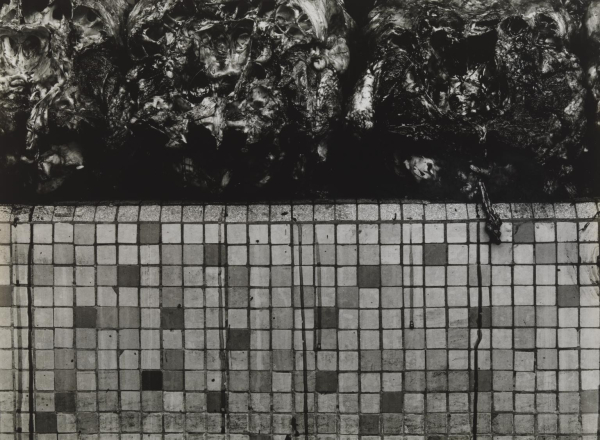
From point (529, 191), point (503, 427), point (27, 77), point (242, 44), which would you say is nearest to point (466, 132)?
point (529, 191)

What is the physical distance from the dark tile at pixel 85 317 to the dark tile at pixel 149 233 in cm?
50

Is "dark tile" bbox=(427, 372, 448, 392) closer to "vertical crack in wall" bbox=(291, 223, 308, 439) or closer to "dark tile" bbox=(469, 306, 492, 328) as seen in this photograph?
"dark tile" bbox=(469, 306, 492, 328)

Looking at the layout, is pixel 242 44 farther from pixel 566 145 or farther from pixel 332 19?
pixel 566 145

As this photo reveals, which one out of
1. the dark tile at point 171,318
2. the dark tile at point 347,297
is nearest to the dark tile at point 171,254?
the dark tile at point 171,318

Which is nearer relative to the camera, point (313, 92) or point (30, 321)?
point (313, 92)

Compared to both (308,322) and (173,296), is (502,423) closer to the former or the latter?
(308,322)

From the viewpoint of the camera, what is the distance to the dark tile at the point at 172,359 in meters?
2.70

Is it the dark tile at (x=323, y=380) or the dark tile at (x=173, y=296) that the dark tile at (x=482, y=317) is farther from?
the dark tile at (x=173, y=296)

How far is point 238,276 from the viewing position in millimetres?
2688

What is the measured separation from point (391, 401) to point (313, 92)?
5.90ft

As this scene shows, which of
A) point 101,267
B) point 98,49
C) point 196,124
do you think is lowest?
point 101,267

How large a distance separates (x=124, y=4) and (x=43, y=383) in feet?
7.25

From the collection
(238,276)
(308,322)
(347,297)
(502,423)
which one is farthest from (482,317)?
(238,276)

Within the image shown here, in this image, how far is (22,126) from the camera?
8.86 ft
